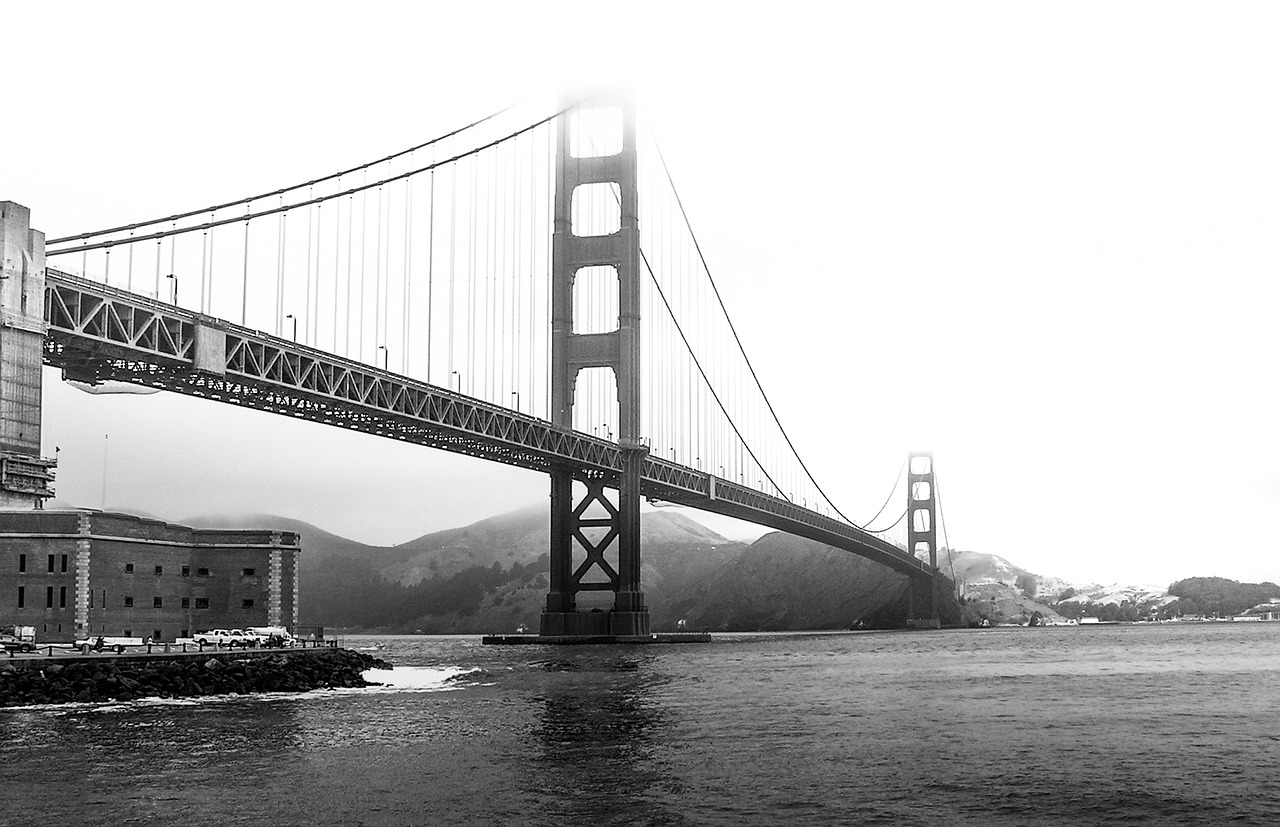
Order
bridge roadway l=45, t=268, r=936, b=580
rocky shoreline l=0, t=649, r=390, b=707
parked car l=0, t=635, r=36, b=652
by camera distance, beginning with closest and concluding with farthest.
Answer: rocky shoreline l=0, t=649, r=390, b=707 < parked car l=0, t=635, r=36, b=652 < bridge roadway l=45, t=268, r=936, b=580

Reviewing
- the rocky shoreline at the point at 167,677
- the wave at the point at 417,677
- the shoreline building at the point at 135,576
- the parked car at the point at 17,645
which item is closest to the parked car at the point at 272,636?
the shoreline building at the point at 135,576

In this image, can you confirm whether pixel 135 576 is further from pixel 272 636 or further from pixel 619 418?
pixel 619 418

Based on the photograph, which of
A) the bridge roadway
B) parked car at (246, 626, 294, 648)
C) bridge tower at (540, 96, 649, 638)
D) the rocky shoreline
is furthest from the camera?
bridge tower at (540, 96, 649, 638)

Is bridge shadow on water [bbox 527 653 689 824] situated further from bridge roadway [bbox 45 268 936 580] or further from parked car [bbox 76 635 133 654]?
bridge roadway [bbox 45 268 936 580]

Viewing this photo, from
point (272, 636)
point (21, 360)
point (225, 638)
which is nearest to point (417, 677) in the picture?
point (272, 636)

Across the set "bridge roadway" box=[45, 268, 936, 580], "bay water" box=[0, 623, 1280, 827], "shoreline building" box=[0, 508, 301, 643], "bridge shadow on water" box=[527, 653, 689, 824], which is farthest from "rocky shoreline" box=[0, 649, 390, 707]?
"bridge roadway" box=[45, 268, 936, 580]
